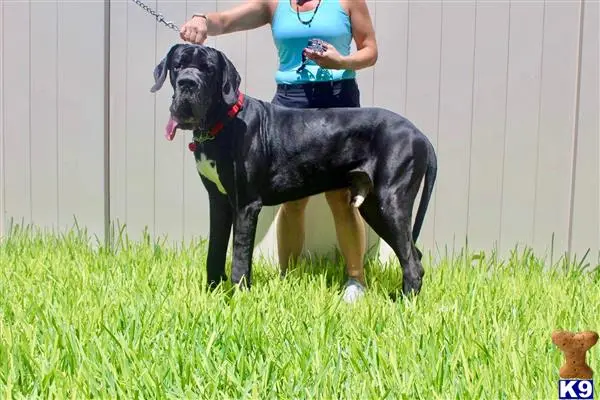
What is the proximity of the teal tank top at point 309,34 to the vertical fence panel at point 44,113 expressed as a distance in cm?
171

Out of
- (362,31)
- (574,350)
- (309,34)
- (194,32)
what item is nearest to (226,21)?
(194,32)

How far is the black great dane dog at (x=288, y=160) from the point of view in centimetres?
264

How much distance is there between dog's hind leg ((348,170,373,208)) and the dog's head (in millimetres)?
612

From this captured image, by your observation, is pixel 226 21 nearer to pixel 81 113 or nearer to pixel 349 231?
pixel 349 231

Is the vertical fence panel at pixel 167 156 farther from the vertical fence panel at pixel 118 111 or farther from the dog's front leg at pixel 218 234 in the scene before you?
the dog's front leg at pixel 218 234

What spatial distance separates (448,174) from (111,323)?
1.99m

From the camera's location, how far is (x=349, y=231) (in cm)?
309

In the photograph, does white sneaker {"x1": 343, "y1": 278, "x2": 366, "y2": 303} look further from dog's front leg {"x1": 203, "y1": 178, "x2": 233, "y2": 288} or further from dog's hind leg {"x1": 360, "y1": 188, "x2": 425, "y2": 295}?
dog's front leg {"x1": 203, "y1": 178, "x2": 233, "y2": 288}

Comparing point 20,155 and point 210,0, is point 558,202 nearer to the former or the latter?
point 210,0

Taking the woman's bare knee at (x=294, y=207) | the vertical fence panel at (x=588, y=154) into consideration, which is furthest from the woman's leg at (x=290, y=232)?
the vertical fence panel at (x=588, y=154)

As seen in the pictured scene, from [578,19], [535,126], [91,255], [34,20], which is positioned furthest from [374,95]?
[34,20]

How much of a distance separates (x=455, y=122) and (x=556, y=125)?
51 cm

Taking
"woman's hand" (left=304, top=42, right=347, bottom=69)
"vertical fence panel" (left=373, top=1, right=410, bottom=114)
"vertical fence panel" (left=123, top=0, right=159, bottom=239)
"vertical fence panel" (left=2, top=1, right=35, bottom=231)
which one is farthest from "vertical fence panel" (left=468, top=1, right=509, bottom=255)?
"vertical fence panel" (left=2, top=1, right=35, bottom=231)

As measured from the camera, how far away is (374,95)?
3.48 meters
